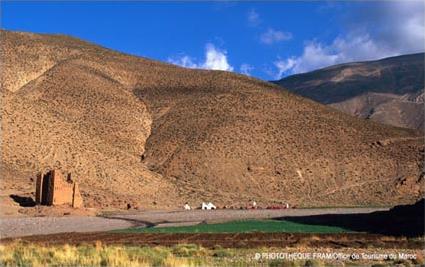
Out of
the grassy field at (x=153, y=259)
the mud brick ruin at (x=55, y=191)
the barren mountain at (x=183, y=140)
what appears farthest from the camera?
the barren mountain at (x=183, y=140)

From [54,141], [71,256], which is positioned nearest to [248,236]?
[71,256]

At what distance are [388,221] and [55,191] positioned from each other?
2694cm

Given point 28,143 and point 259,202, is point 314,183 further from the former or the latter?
point 28,143

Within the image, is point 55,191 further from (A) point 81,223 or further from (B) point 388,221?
(B) point 388,221

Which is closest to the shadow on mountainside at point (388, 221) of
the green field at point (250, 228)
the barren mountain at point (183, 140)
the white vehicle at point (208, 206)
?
the green field at point (250, 228)

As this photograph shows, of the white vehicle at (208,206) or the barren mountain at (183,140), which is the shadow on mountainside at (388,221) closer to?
the white vehicle at (208,206)

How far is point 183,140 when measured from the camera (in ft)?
276

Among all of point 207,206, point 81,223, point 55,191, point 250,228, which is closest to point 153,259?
point 250,228

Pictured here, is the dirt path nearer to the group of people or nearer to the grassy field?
the group of people

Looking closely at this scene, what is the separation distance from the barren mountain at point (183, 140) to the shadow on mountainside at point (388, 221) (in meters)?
23.8

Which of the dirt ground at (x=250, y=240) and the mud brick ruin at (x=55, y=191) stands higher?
the mud brick ruin at (x=55, y=191)

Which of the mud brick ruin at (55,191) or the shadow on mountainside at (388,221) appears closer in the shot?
the shadow on mountainside at (388,221)

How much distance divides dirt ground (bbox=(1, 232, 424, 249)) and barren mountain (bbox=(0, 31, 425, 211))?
30.2 metres

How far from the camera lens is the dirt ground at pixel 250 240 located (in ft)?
85.6
